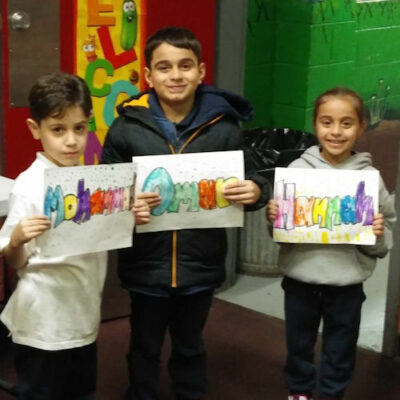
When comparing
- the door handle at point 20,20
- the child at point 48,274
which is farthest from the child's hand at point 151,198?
the door handle at point 20,20

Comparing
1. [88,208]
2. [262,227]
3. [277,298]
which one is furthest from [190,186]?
[262,227]

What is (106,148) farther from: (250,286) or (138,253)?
(250,286)

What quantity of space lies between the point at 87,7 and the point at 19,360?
152 centimetres

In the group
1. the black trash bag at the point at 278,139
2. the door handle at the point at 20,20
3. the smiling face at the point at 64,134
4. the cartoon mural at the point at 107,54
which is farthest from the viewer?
the black trash bag at the point at 278,139

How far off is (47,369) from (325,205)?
3.27ft

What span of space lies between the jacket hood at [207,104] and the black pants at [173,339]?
58 centimetres

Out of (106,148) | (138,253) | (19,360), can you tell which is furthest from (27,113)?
(19,360)

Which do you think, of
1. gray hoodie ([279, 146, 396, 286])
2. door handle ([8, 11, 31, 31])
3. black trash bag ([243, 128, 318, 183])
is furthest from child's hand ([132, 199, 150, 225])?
black trash bag ([243, 128, 318, 183])

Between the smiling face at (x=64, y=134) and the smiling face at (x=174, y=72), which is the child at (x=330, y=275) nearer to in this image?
the smiling face at (x=174, y=72)

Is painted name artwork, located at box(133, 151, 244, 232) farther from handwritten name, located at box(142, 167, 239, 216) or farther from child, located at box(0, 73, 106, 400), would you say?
child, located at box(0, 73, 106, 400)

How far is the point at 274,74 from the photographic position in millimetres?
4750

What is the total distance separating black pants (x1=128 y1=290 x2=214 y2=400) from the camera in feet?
8.79

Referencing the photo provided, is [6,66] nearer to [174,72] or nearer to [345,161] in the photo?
[174,72]

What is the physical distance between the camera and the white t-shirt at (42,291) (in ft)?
7.22
